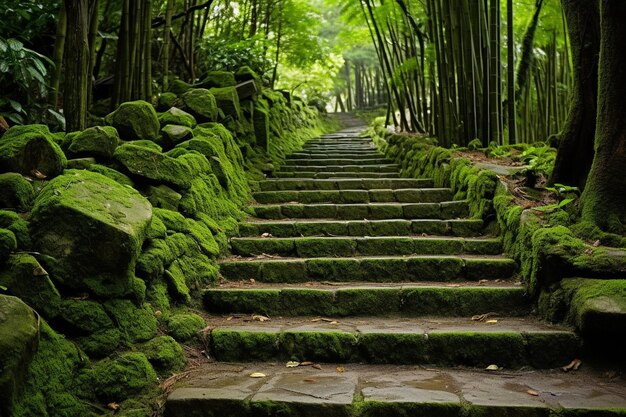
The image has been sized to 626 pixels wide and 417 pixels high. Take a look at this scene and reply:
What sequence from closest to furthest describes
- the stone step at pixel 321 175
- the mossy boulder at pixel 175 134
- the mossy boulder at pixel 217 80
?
the mossy boulder at pixel 175 134, the mossy boulder at pixel 217 80, the stone step at pixel 321 175

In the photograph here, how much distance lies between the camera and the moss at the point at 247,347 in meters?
3.16

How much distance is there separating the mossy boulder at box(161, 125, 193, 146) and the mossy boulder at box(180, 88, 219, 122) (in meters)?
0.78

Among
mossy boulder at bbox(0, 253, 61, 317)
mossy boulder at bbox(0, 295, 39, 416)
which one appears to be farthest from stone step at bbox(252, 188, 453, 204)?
mossy boulder at bbox(0, 295, 39, 416)

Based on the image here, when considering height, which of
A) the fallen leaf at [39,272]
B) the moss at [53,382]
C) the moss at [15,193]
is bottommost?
the moss at [53,382]

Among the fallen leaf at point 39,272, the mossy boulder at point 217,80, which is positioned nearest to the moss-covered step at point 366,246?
the fallen leaf at point 39,272

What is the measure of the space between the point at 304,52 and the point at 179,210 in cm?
939

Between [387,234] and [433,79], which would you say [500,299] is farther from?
[433,79]

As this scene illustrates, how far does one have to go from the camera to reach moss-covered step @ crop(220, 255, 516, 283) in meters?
4.04

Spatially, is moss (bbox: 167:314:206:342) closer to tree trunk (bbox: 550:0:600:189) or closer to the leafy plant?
the leafy plant

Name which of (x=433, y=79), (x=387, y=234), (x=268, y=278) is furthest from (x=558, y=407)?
(x=433, y=79)

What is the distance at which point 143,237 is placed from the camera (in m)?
3.07

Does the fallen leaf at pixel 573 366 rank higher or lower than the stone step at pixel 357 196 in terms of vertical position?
lower

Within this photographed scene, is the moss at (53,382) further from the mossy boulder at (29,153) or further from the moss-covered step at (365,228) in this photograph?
the moss-covered step at (365,228)

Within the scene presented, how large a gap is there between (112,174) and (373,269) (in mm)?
2045
